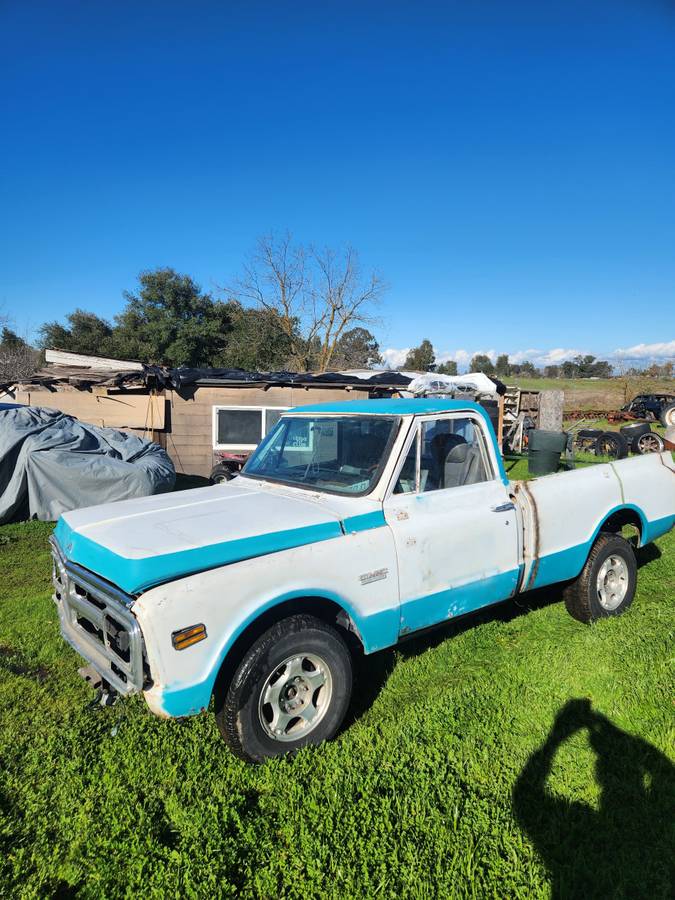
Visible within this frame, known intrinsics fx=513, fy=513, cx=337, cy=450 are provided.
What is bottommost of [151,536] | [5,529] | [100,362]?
[5,529]

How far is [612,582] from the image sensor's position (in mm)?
4598

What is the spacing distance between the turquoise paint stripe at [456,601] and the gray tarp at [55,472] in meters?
6.31

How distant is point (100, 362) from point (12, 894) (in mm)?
15731

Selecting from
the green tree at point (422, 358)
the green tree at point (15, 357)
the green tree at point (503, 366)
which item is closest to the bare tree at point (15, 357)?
the green tree at point (15, 357)

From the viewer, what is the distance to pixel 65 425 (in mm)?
9164

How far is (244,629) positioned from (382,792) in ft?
3.47

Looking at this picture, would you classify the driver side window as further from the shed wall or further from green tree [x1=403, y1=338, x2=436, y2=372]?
green tree [x1=403, y1=338, x2=436, y2=372]

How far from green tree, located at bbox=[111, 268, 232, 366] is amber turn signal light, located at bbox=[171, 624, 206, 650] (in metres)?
29.8

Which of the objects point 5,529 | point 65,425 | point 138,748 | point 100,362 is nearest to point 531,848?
point 138,748

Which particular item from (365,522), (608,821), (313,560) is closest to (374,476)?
(365,522)

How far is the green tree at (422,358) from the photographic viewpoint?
56.2 m

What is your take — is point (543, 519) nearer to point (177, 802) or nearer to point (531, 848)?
point (531, 848)

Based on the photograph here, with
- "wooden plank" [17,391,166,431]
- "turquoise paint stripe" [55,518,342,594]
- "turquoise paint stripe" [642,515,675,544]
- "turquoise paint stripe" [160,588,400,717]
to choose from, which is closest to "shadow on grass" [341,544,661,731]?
"turquoise paint stripe" [160,588,400,717]

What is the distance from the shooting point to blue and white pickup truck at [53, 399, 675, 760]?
7.93 ft
